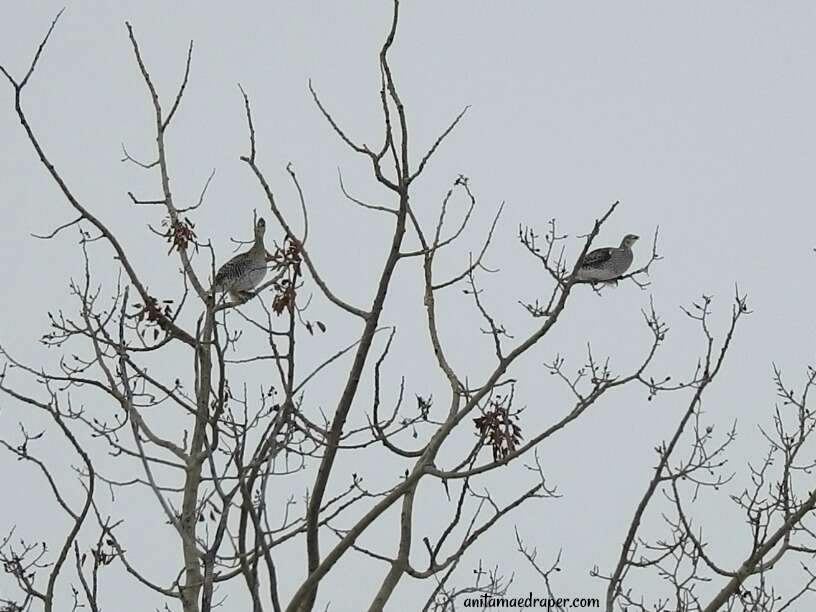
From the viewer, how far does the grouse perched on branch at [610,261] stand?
17.8 metres

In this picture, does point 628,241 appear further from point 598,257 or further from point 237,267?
point 237,267

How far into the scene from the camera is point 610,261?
18344 millimetres

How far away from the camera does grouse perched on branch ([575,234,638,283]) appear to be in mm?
17750

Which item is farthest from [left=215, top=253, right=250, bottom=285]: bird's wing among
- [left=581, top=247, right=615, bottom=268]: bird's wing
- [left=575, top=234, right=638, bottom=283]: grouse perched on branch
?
[left=581, top=247, right=615, bottom=268]: bird's wing

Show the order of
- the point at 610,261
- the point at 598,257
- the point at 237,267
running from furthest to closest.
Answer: the point at 610,261 → the point at 598,257 → the point at 237,267

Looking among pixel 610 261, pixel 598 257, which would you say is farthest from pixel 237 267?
pixel 610 261

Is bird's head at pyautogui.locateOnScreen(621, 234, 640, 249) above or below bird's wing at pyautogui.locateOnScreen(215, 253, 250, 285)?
above

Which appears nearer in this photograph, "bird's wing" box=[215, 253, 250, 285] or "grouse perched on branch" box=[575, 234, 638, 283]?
"bird's wing" box=[215, 253, 250, 285]

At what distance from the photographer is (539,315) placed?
5918mm

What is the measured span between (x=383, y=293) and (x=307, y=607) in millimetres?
1298

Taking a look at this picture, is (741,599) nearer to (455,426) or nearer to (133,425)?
(455,426)

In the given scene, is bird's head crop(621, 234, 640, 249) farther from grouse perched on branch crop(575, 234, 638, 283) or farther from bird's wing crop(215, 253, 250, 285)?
bird's wing crop(215, 253, 250, 285)

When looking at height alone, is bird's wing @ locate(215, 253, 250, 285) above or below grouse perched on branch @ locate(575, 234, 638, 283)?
below

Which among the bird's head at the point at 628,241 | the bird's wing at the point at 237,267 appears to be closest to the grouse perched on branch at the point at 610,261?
the bird's head at the point at 628,241
